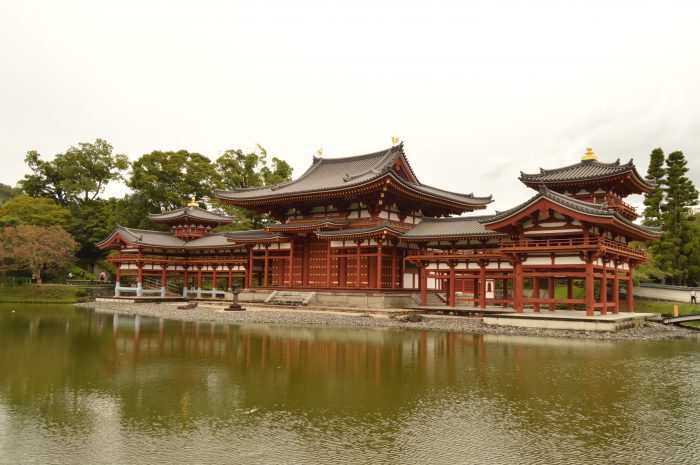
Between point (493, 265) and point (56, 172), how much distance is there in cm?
6057

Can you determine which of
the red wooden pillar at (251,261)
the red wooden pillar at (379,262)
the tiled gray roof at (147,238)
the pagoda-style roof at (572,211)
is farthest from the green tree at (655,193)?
the tiled gray roof at (147,238)

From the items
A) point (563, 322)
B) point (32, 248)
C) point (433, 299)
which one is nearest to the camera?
point (563, 322)

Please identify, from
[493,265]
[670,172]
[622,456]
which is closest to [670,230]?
[670,172]

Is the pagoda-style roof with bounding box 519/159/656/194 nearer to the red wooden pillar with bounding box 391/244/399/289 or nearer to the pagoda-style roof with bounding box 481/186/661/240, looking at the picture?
the pagoda-style roof with bounding box 481/186/661/240

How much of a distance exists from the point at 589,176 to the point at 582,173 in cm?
117

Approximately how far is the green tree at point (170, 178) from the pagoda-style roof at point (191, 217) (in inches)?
385

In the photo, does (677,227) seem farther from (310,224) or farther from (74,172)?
(74,172)

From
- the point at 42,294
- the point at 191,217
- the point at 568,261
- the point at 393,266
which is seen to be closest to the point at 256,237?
the point at 393,266

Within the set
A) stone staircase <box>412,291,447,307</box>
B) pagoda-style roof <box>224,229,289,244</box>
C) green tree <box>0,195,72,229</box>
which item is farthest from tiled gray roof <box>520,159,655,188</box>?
green tree <box>0,195,72,229</box>

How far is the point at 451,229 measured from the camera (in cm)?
3288

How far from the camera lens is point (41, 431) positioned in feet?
25.3

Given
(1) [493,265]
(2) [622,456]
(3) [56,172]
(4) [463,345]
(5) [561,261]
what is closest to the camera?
(2) [622,456]

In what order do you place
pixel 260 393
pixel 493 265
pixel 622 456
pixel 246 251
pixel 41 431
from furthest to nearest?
pixel 246 251 → pixel 493 265 → pixel 260 393 → pixel 41 431 → pixel 622 456

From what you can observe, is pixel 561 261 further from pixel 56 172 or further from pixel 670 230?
pixel 56 172
